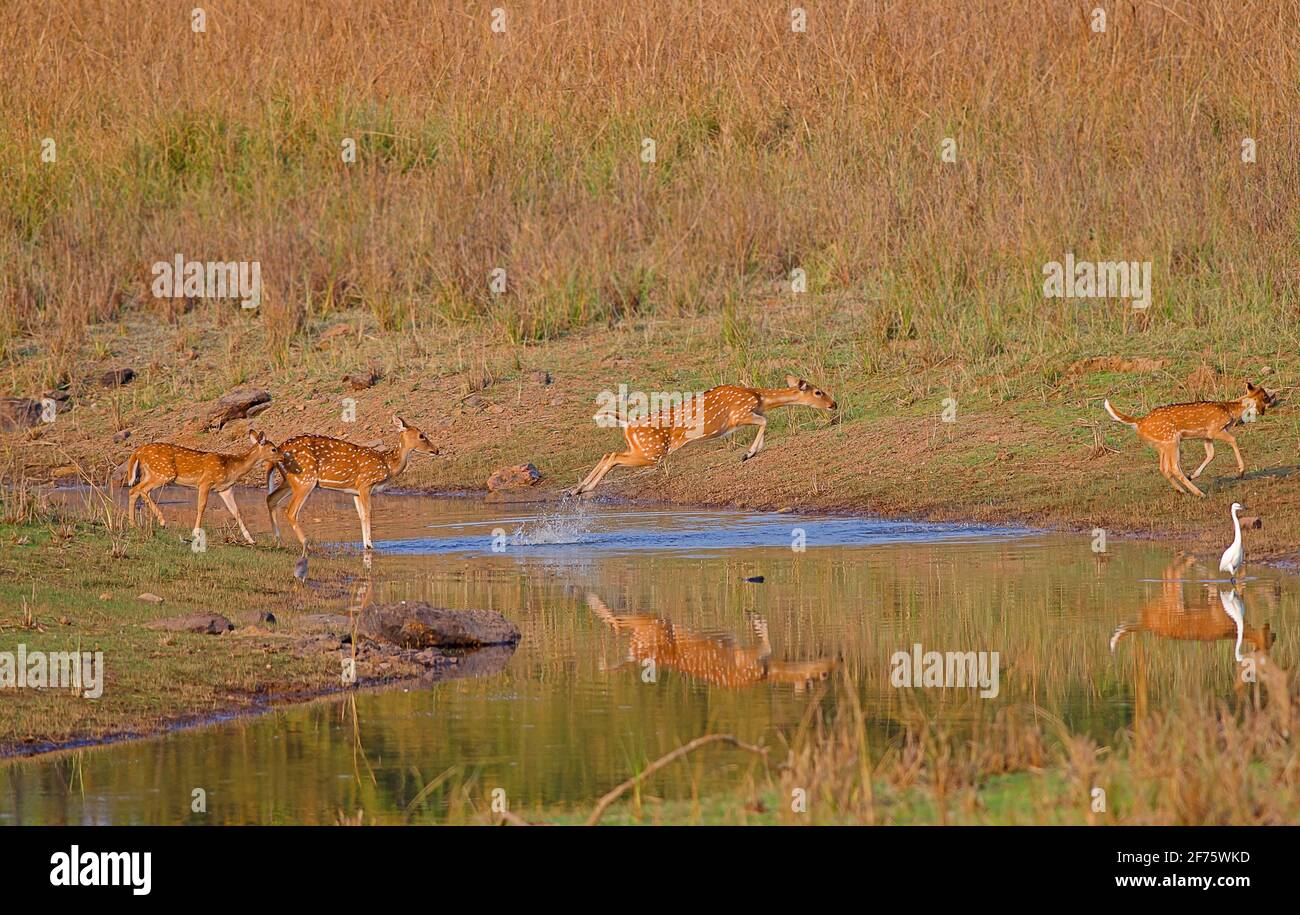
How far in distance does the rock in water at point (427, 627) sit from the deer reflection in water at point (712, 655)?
0.76 m

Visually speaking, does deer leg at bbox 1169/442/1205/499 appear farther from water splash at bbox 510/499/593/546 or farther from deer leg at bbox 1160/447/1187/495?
water splash at bbox 510/499/593/546

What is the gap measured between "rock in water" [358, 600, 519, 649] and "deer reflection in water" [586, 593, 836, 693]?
0.76 metres

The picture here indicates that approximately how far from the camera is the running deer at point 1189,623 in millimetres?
10312

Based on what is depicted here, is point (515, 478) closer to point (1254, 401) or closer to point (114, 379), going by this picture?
point (114, 379)

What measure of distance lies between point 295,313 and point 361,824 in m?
14.8

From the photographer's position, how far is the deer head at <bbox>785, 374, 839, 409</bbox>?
56.5 feet

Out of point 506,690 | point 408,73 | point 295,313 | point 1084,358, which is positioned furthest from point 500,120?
point 506,690

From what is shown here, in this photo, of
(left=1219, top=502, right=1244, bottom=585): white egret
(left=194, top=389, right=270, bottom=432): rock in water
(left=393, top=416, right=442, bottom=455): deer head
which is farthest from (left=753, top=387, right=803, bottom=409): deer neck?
(left=1219, top=502, right=1244, bottom=585): white egret

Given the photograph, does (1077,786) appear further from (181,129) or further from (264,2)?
(264,2)

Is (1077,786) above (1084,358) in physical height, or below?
below

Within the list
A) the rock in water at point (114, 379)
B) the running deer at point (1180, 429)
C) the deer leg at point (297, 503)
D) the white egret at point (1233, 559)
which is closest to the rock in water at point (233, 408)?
the rock in water at point (114, 379)

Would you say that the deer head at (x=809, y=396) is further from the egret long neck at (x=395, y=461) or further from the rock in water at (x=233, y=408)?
A: the rock in water at (x=233, y=408)

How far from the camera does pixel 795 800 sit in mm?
6938

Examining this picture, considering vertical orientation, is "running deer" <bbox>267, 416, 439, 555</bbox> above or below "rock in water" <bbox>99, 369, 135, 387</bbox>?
below
